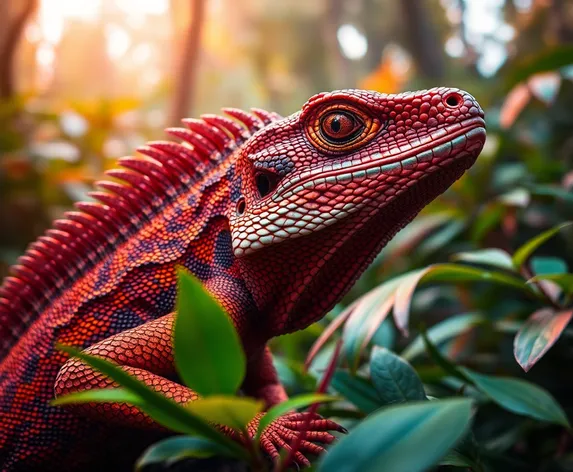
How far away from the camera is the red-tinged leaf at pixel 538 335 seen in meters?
1.90

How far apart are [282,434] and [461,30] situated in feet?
40.9

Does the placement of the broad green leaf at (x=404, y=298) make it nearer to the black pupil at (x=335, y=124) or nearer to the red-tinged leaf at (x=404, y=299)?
the red-tinged leaf at (x=404, y=299)

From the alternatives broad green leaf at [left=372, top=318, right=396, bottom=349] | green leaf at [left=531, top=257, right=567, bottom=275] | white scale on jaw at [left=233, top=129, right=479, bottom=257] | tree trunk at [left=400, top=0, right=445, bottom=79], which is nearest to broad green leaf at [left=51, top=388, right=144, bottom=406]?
white scale on jaw at [left=233, top=129, right=479, bottom=257]

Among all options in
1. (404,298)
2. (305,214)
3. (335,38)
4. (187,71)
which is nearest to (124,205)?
(305,214)

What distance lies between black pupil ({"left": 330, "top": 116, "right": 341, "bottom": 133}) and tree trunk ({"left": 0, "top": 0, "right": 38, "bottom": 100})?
192 inches

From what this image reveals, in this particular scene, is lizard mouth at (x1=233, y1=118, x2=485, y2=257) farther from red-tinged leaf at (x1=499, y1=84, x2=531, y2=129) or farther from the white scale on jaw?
red-tinged leaf at (x1=499, y1=84, x2=531, y2=129)

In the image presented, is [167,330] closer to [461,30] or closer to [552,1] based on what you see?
[552,1]

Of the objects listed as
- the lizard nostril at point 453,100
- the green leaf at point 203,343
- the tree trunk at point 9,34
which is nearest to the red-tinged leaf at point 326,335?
the lizard nostril at point 453,100

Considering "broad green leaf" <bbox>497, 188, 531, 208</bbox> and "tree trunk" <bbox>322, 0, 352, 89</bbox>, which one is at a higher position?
"tree trunk" <bbox>322, 0, 352, 89</bbox>

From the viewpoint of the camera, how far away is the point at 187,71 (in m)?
6.10

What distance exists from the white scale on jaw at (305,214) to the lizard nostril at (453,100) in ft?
0.40

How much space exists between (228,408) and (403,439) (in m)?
0.34

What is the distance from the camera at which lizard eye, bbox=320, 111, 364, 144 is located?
73.4 inches

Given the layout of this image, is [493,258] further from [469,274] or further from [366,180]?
[366,180]
